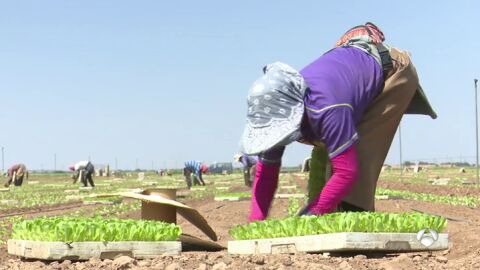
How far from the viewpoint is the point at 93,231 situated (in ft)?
17.1

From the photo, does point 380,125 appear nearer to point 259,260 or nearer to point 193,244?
point 259,260

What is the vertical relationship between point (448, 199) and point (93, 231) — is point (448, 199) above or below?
below

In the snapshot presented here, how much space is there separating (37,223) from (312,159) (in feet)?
7.90

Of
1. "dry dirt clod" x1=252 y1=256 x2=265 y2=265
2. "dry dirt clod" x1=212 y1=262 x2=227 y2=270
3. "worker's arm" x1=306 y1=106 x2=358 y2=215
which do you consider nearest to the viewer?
"dry dirt clod" x1=212 y1=262 x2=227 y2=270

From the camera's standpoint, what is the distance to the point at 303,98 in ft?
17.1

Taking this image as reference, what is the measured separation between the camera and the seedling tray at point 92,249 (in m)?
5.12

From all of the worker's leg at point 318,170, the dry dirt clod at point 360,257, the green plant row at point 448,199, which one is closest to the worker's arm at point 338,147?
the dry dirt clod at point 360,257

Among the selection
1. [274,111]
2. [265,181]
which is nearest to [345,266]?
[274,111]

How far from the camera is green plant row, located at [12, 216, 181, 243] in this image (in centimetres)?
519

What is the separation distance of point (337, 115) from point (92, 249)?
6.88 ft

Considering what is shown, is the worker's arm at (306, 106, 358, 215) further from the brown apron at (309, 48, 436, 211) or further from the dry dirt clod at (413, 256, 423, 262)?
the dry dirt clod at (413, 256, 423, 262)

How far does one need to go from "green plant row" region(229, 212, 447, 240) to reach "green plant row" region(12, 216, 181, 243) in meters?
0.69

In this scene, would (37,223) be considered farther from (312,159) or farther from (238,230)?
(312,159)

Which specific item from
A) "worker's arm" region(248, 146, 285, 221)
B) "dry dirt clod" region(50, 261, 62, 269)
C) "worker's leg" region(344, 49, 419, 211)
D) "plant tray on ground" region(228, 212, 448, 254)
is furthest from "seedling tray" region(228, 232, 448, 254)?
"dry dirt clod" region(50, 261, 62, 269)
